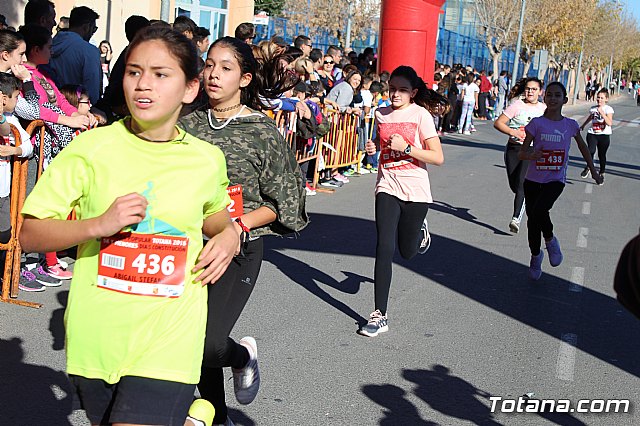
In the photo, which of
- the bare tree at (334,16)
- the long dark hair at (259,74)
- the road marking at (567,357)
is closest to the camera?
the long dark hair at (259,74)

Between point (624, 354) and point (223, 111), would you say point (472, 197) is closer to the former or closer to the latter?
point (624, 354)

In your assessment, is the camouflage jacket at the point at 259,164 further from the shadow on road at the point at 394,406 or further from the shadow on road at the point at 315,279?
the shadow on road at the point at 315,279

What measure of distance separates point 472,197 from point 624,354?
796 centimetres

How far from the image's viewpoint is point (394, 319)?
7.09m

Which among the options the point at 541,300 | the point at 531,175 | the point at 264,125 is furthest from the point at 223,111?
the point at 531,175

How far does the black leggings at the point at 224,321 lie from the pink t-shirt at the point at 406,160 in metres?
2.62

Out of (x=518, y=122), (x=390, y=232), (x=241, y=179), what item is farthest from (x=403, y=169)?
(x=518, y=122)

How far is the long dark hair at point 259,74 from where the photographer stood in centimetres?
436

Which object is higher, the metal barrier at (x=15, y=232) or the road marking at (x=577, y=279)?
the metal barrier at (x=15, y=232)

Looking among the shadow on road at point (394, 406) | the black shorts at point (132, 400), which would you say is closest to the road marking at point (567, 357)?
the shadow on road at point (394, 406)

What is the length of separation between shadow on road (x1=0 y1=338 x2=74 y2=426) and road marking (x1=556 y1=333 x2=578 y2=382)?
305 centimetres

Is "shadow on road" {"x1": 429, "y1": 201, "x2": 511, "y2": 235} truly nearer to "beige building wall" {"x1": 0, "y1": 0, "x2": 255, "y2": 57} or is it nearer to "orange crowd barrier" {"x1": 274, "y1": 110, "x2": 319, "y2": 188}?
"orange crowd barrier" {"x1": 274, "y1": 110, "x2": 319, "y2": 188}

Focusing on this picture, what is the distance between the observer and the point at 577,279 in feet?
29.4

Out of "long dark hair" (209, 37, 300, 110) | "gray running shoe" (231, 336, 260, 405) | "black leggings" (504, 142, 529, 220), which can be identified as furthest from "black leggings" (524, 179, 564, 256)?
"gray running shoe" (231, 336, 260, 405)
